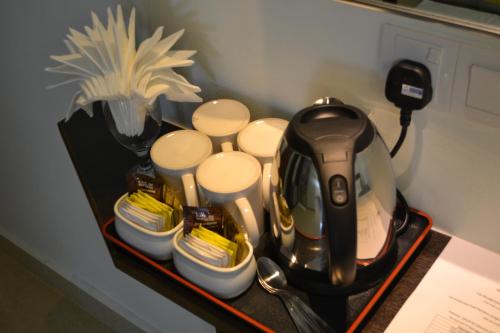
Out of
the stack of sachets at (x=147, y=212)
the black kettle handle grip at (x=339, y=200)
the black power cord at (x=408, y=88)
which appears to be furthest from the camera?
the stack of sachets at (x=147, y=212)

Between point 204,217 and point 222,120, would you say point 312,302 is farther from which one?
point 222,120

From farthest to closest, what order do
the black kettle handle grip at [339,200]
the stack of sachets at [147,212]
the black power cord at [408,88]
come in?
the stack of sachets at [147,212] → the black power cord at [408,88] → the black kettle handle grip at [339,200]

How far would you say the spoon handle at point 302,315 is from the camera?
782 millimetres

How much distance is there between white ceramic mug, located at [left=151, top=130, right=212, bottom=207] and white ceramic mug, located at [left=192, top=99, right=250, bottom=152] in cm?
2

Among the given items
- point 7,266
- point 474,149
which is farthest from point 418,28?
point 7,266

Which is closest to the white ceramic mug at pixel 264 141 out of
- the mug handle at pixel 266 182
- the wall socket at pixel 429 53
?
the mug handle at pixel 266 182


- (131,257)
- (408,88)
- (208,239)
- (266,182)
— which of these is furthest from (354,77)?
(131,257)

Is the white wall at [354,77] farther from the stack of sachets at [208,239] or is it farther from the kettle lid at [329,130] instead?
the stack of sachets at [208,239]

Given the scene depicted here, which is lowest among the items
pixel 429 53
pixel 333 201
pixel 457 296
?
pixel 457 296

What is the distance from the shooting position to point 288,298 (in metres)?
0.82

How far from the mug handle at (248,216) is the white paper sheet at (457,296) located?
0.23 metres

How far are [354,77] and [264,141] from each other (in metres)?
0.18

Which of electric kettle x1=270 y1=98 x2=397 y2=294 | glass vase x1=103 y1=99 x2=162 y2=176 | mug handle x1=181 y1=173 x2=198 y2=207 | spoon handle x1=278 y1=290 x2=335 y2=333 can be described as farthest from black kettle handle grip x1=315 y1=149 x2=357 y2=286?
glass vase x1=103 y1=99 x2=162 y2=176

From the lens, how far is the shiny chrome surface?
74 cm
